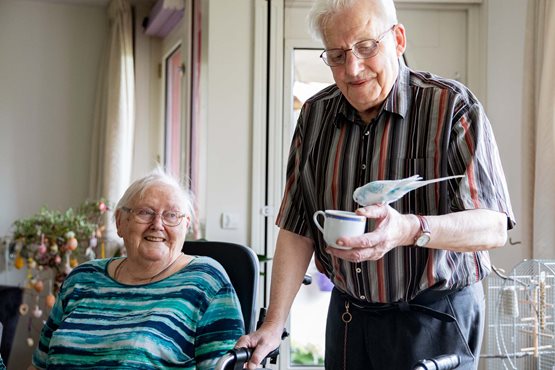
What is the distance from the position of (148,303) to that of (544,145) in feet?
5.93

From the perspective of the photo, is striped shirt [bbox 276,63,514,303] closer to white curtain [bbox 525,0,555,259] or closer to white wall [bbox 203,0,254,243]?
white curtain [bbox 525,0,555,259]

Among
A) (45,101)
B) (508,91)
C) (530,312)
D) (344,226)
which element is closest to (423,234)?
(344,226)

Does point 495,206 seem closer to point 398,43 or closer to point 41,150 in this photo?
point 398,43

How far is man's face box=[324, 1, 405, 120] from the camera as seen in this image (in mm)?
1391

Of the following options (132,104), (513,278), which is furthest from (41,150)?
(513,278)

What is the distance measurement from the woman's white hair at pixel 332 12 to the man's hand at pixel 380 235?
0.42 meters

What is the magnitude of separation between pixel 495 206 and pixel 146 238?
1061mm

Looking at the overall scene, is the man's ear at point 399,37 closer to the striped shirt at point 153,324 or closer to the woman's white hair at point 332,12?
the woman's white hair at point 332,12

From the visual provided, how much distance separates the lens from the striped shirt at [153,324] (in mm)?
1932

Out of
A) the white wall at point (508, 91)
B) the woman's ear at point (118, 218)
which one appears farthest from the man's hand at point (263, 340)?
the white wall at point (508, 91)

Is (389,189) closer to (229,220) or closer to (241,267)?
(241,267)

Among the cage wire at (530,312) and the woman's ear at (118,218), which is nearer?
the woman's ear at (118,218)

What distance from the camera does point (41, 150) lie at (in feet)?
17.3

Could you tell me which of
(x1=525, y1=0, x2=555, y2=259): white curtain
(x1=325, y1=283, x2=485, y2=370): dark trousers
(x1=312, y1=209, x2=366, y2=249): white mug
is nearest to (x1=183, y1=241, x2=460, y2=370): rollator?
(x1=325, y1=283, x2=485, y2=370): dark trousers
